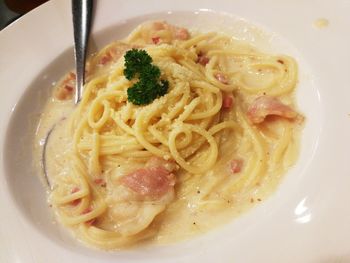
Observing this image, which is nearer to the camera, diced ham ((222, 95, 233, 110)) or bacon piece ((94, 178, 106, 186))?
bacon piece ((94, 178, 106, 186))

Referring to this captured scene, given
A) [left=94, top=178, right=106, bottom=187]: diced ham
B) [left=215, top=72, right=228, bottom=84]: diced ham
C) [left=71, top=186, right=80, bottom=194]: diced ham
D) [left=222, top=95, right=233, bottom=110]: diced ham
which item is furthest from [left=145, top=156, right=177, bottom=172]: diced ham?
[left=215, top=72, right=228, bottom=84]: diced ham

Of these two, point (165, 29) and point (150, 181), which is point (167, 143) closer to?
point (150, 181)

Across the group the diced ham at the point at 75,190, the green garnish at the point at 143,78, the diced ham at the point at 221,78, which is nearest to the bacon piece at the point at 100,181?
the diced ham at the point at 75,190

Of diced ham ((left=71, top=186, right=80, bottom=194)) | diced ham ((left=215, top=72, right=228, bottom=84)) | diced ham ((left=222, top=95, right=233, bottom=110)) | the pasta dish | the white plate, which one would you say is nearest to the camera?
the white plate

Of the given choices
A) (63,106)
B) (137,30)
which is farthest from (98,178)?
(137,30)

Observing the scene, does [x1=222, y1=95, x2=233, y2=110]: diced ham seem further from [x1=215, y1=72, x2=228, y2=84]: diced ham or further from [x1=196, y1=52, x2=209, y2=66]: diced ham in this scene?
[x1=196, y1=52, x2=209, y2=66]: diced ham

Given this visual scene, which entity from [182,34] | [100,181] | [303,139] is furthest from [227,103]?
[100,181]
